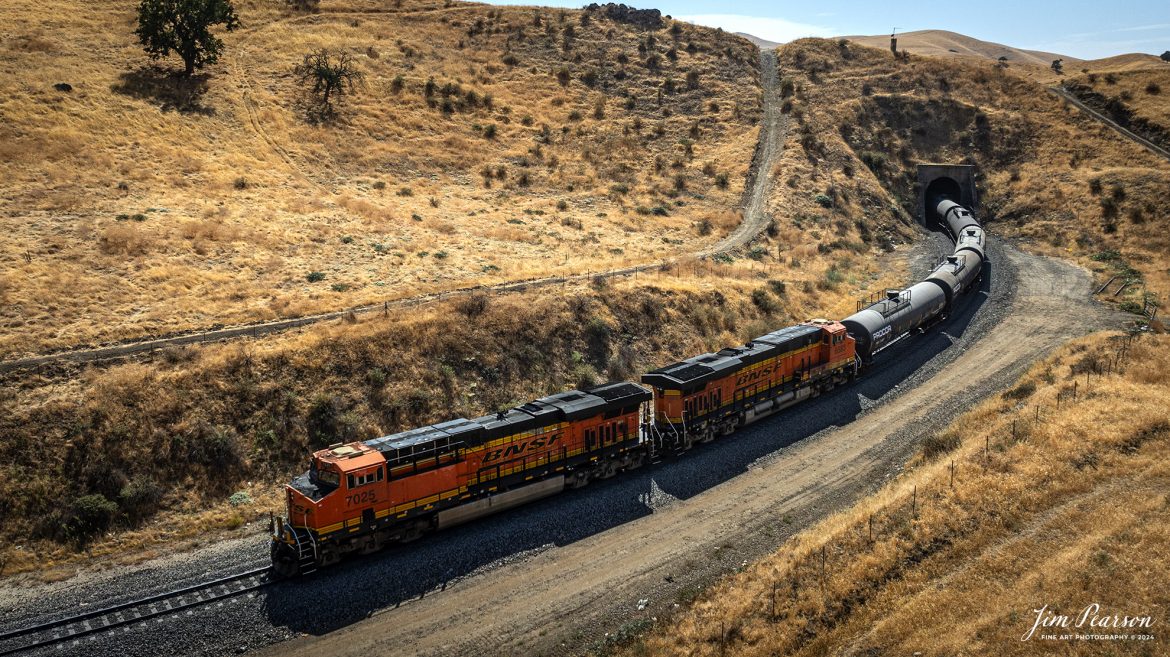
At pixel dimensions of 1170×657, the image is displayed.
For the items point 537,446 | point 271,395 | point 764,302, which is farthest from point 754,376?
point 271,395

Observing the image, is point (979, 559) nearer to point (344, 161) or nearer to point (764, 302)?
point (764, 302)

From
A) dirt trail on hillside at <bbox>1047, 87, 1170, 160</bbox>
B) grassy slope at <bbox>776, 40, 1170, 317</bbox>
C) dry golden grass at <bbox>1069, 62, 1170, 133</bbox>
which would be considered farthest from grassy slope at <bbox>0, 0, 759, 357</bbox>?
dry golden grass at <bbox>1069, 62, 1170, 133</bbox>

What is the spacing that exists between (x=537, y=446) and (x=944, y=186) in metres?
77.7

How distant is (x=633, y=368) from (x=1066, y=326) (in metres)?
30.0

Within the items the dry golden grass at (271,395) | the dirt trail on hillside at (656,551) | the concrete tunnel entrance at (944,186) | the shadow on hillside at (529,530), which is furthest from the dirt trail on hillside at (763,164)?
the shadow on hillside at (529,530)

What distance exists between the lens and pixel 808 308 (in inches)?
2084

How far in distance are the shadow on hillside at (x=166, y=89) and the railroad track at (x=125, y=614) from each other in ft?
187

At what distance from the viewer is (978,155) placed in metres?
88.4

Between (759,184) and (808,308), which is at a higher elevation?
(759,184)

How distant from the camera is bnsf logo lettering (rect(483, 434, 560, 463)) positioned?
27.3 metres

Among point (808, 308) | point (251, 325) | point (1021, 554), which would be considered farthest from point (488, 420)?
point (808, 308)

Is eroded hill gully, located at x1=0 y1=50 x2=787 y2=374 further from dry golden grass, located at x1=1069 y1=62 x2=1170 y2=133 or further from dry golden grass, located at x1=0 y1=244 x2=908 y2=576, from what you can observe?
dry golden grass, located at x1=1069 y1=62 x2=1170 y2=133

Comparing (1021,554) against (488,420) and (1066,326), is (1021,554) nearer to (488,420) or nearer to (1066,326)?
(488,420)

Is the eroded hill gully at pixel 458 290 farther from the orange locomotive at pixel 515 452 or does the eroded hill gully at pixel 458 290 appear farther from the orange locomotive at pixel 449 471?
the orange locomotive at pixel 449 471
